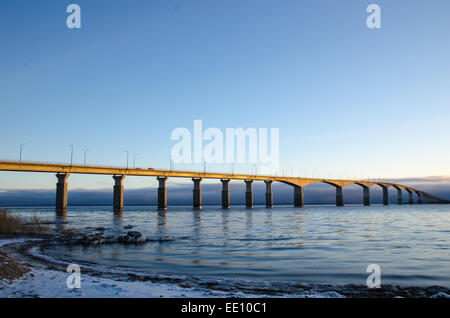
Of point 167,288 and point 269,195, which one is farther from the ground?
point 167,288

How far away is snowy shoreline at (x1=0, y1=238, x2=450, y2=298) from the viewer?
7.62 meters

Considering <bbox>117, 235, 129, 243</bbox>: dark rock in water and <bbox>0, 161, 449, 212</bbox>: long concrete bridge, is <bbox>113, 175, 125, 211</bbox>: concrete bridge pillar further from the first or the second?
<bbox>117, 235, 129, 243</bbox>: dark rock in water

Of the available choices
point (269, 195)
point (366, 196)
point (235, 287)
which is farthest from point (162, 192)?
point (366, 196)

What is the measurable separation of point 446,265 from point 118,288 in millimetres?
12914

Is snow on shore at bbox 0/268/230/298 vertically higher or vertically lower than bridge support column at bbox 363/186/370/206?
higher

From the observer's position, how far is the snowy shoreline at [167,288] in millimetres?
7621

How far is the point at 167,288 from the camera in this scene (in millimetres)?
8805

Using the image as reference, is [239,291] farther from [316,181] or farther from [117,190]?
[316,181]

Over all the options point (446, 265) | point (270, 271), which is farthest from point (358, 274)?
point (446, 265)

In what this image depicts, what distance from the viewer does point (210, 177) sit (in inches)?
5221

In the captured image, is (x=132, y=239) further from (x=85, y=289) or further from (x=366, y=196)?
(x=366, y=196)

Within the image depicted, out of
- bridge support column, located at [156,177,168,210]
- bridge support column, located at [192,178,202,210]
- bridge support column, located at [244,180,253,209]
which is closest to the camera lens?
bridge support column, located at [156,177,168,210]

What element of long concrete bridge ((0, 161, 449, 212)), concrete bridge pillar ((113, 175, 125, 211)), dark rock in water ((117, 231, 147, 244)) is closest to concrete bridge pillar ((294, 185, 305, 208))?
long concrete bridge ((0, 161, 449, 212))
